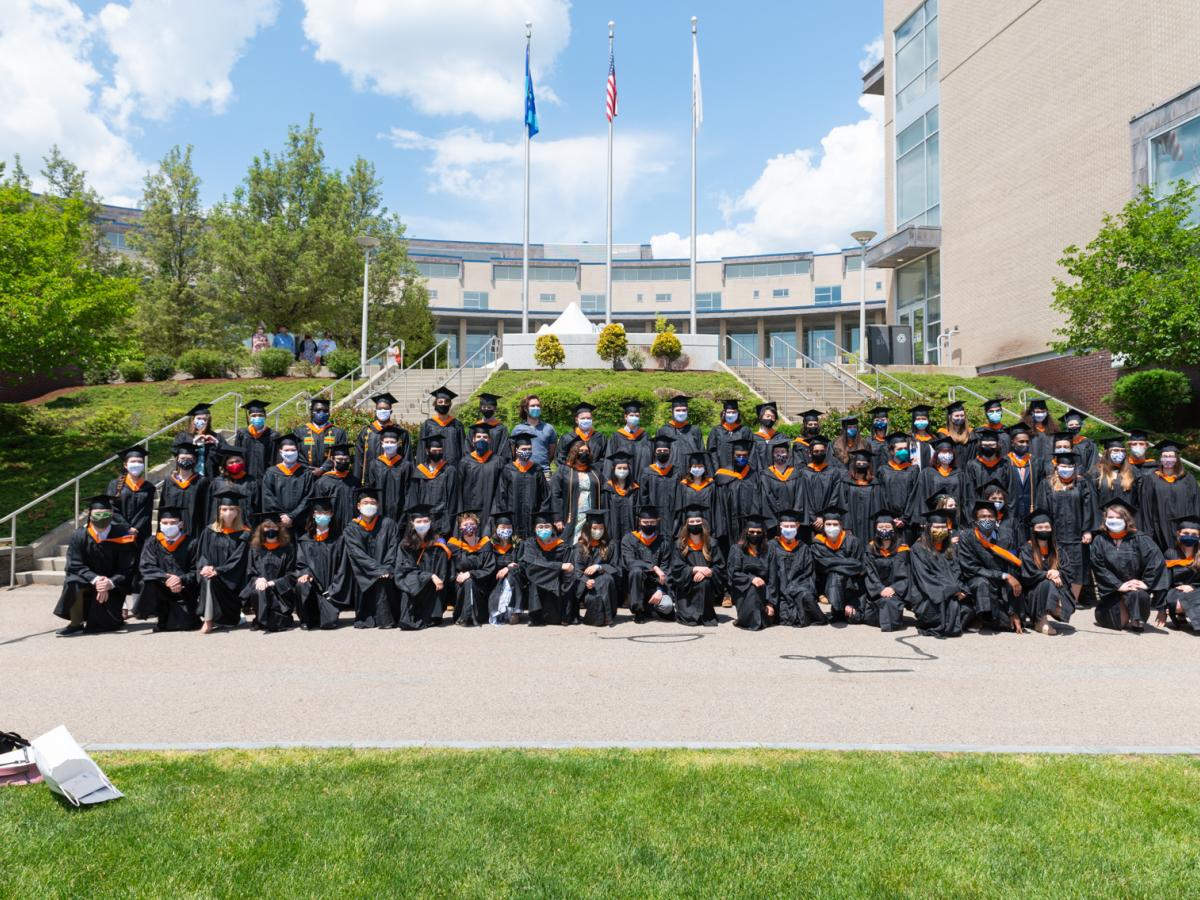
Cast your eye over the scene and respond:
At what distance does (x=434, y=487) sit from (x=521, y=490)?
1005 millimetres

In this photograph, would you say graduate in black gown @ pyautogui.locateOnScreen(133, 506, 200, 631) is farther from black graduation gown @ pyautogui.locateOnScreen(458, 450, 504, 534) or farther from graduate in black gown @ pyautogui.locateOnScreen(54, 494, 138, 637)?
black graduation gown @ pyautogui.locateOnScreen(458, 450, 504, 534)

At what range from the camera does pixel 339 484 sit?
9.73m

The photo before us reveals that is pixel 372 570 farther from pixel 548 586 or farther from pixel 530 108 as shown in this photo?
pixel 530 108

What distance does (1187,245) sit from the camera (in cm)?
1503

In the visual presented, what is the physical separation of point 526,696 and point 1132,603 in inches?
231

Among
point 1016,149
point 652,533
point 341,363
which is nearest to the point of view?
point 652,533

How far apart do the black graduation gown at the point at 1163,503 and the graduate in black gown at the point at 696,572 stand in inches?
184

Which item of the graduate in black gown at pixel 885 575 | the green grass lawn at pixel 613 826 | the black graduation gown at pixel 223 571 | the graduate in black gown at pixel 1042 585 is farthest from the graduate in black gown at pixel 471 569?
the graduate in black gown at pixel 1042 585

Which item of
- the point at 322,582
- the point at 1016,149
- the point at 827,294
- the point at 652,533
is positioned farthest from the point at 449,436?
the point at 827,294

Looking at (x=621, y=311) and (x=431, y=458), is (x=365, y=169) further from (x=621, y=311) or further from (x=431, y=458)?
(x=431, y=458)

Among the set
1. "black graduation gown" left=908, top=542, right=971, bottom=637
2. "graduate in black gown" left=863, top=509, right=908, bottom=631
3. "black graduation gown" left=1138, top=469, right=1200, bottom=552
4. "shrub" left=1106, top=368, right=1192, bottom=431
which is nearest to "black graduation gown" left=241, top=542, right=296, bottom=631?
"graduate in black gown" left=863, top=509, right=908, bottom=631

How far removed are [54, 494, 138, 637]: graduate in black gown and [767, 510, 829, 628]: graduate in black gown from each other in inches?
248

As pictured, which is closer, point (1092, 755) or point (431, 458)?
point (1092, 755)

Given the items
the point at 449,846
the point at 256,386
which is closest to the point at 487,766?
the point at 449,846
